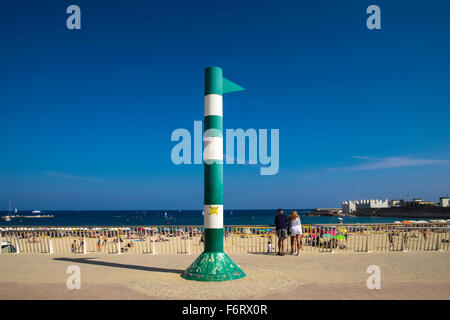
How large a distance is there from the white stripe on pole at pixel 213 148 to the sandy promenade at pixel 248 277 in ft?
11.1

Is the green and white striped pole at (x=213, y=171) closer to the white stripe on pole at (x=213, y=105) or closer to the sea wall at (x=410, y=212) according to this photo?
the white stripe on pole at (x=213, y=105)

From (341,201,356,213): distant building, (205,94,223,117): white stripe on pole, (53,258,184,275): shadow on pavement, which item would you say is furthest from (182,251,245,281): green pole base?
(341,201,356,213): distant building

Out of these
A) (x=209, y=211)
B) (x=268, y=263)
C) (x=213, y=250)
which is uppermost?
(x=209, y=211)

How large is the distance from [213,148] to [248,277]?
3637 millimetres

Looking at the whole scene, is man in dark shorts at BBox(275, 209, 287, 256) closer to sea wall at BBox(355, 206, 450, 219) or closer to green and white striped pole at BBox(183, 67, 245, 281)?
green and white striped pole at BBox(183, 67, 245, 281)

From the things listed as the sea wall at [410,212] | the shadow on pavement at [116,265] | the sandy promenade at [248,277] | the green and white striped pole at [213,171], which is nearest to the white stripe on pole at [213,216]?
the green and white striped pole at [213,171]

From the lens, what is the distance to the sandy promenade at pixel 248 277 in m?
7.26

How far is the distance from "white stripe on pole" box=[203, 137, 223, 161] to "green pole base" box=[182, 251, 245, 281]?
2701mm

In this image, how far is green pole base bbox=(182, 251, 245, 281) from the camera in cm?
866
